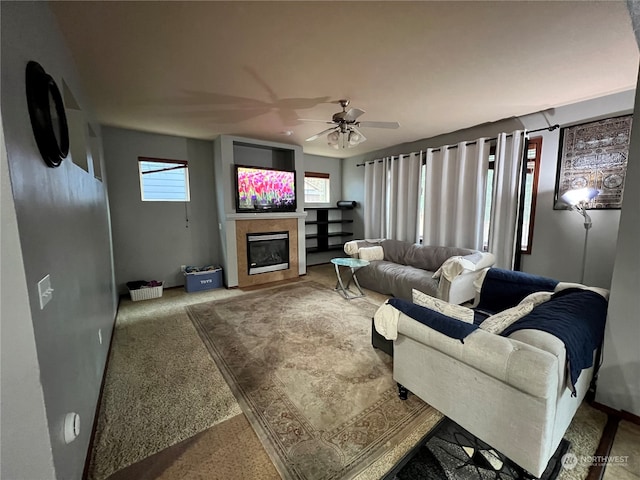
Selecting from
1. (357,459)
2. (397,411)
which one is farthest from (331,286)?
(357,459)

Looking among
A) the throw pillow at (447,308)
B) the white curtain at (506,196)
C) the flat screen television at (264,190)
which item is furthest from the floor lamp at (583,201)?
the flat screen television at (264,190)

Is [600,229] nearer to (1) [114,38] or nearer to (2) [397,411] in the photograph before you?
(2) [397,411]

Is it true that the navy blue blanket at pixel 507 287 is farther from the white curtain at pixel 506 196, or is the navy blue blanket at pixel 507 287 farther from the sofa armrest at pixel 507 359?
the white curtain at pixel 506 196

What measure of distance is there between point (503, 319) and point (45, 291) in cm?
231

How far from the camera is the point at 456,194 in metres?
4.07

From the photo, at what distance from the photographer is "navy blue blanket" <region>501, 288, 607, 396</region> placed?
1.27 meters

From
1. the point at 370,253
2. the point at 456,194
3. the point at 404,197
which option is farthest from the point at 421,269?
the point at 404,197

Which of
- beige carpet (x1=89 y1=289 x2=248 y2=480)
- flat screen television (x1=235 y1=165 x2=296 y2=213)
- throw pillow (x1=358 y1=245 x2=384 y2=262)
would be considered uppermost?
flat screen television (x1=235 y1=165 x2=296 y2=213)

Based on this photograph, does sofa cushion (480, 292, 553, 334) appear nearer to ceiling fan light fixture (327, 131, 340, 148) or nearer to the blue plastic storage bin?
ceiling fan light fixture (327, 131, 340, 148)

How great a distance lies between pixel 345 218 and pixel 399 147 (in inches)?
82.8

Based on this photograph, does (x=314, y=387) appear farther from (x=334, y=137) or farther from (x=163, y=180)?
(x=163, y=180)

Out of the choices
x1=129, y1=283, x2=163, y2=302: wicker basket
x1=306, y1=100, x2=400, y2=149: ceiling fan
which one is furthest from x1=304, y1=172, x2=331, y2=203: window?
x1=129, y1=283, x2=163, y2=302: wicker basket

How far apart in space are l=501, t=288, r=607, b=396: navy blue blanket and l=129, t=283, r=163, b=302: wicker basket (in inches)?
175

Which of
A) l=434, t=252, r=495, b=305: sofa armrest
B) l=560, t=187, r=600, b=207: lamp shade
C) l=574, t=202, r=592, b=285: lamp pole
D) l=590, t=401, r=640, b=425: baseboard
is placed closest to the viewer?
l=590, t=401, r=640, b=425: baseboard
